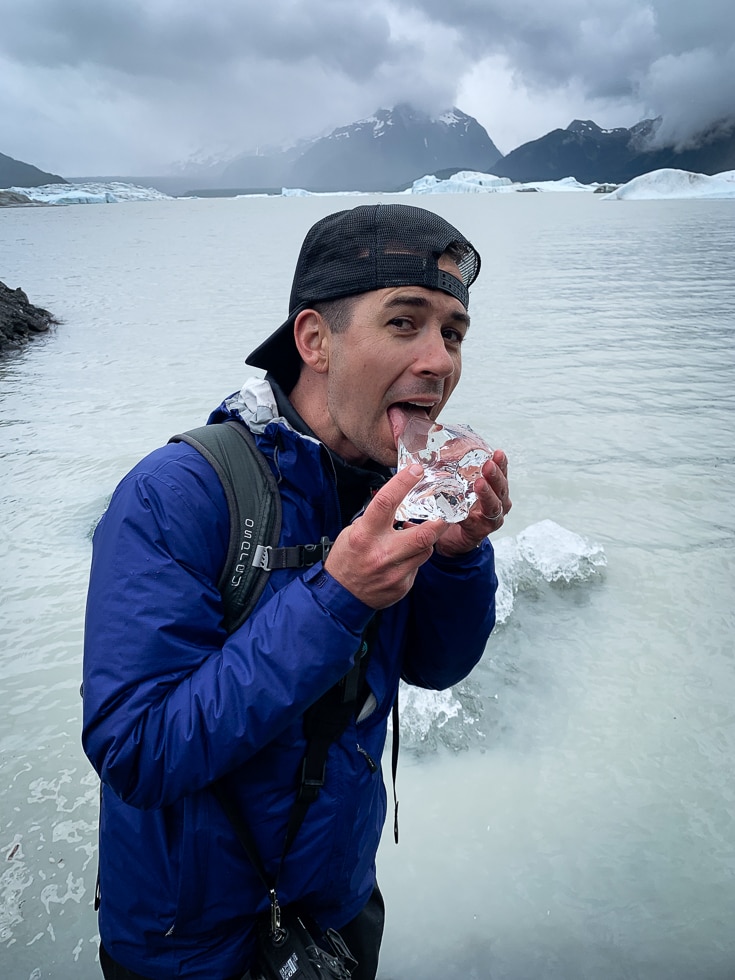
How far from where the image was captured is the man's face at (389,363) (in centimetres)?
169

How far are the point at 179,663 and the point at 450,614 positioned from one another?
0.81 meters

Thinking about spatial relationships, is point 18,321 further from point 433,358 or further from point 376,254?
point 433,358

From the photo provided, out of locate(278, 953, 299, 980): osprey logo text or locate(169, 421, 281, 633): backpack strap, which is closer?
locate(169, 421, 281, 633): backpack strap

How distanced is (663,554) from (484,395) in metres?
5.68

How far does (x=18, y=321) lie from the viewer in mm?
16594

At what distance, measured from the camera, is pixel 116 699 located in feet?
4.51

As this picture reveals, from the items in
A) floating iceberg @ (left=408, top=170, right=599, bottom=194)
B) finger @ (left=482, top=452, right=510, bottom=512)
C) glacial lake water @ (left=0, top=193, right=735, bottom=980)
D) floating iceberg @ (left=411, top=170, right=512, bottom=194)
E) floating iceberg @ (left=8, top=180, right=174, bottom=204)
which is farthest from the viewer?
floating iceberg @ (left=8, top=180, right=174, bottom=204)

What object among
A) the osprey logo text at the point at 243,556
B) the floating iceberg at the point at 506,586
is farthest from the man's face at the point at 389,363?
the floating iceberg at the point at 506,586

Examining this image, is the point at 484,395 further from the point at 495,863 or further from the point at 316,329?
the point at 316,329

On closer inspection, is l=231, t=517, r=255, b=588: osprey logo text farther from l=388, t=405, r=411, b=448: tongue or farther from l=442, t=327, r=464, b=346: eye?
l=442, t=327, r=464, b=346: eye

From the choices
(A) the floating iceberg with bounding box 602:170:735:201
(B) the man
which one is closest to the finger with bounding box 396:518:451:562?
(B) the man

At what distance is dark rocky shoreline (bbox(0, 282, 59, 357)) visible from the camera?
15695 millimetres

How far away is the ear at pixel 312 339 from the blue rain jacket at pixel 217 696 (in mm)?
190

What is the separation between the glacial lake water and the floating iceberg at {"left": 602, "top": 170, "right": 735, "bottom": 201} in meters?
94.4
